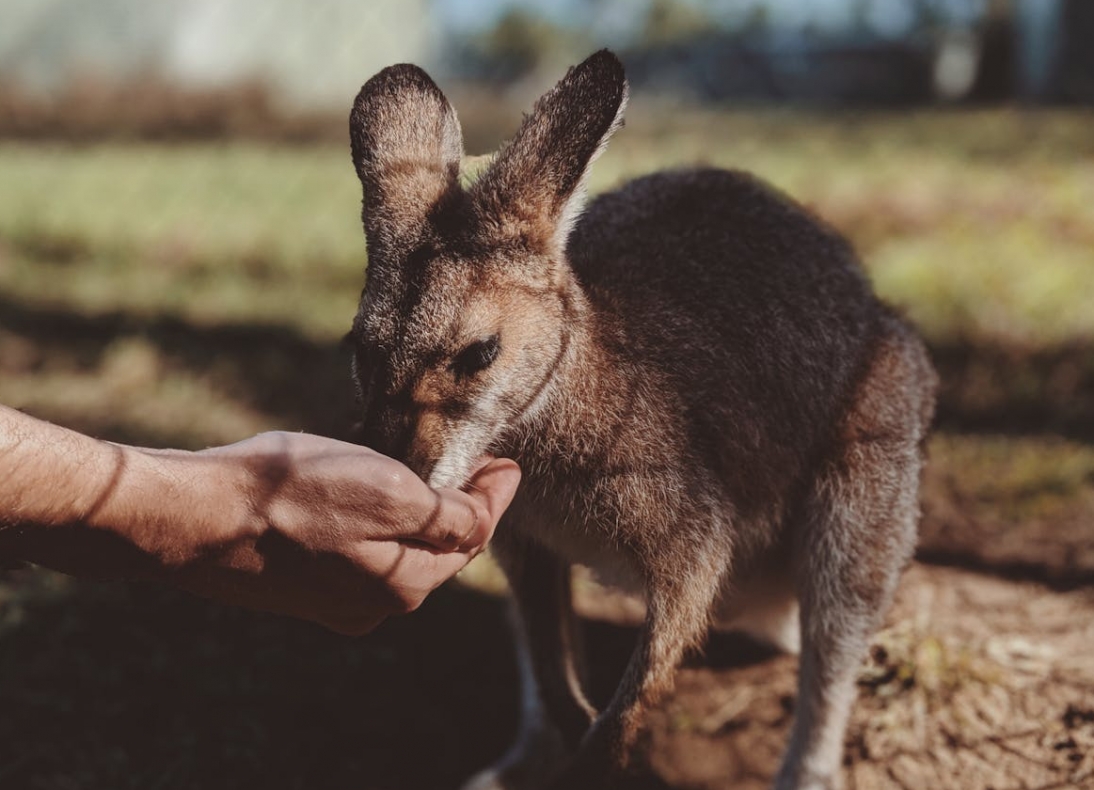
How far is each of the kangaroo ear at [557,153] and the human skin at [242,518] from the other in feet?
1.89

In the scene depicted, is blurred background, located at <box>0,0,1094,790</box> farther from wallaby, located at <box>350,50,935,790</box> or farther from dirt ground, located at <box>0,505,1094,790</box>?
wallaby, located at <box>350,50,935,790</box>

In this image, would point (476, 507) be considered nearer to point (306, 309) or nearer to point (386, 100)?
point (386, 100)

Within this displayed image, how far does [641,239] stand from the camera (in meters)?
2.79

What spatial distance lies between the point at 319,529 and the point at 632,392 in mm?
794

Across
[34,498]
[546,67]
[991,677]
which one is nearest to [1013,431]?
[991,677]

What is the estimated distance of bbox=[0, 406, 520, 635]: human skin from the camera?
1.83m

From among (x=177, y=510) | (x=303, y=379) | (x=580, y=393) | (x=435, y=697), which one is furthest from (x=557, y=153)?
(x=303, y=379)

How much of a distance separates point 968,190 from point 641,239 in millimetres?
4605

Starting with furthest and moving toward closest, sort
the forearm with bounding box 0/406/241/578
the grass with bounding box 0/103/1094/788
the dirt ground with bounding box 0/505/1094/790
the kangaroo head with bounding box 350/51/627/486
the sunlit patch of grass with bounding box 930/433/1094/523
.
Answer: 1. the sunlit patch of grass with bounding box 930/433/1094/523
2. the grass with bounding box 0/103/1094/788
3. the dirt ground with bounding box 0/505/1094/790
4. the kangaroo head with bounding box 350/51/627/486
5. the forearm with bounding box 0/406/241/578

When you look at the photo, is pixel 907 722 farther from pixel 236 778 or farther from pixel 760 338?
pixel 236 778

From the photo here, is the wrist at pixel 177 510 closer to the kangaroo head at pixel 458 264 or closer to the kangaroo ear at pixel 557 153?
the kangaroo head at pixel 458 264

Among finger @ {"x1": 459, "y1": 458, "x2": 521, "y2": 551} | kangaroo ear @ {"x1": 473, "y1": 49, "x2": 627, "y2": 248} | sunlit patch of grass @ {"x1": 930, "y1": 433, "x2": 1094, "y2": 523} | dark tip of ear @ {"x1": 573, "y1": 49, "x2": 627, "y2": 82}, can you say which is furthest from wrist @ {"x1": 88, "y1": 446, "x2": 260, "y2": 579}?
sunlit patch of grass @ {"x1": 930, "y1": 433, "x2": 1094, "y2": 523}

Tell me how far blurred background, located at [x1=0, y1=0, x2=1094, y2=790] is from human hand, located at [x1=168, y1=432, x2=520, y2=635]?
92 centimetres

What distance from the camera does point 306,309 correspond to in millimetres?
5980
